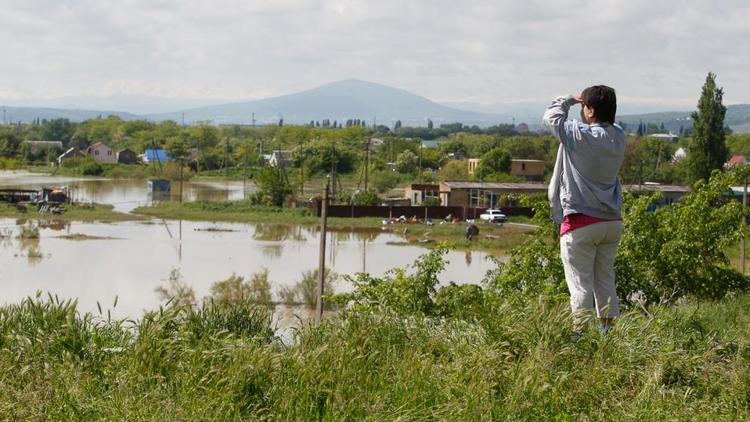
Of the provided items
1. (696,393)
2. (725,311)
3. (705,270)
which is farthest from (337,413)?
(705,270)

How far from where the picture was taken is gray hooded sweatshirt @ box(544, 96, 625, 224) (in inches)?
182

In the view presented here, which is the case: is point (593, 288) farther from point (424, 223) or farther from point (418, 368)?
point (424, 223)

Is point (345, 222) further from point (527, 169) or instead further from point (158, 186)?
point (527, 169)

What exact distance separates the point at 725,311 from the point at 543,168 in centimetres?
5554

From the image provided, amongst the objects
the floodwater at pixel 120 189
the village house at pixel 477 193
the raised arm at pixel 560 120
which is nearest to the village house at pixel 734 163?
the village house at pixel 477 193

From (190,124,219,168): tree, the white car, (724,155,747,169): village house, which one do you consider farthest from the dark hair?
(190,124,219,168): tree

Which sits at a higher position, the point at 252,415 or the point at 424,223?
the point at 252,415

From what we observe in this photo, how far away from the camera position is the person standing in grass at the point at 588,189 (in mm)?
4660

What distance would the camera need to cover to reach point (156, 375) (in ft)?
12.7

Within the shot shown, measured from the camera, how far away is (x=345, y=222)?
128 feet

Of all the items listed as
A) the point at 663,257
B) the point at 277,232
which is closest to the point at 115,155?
the point at 277,232

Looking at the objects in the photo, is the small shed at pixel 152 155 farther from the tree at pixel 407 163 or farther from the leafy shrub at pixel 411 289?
the leafy shrub at pixel 411 289

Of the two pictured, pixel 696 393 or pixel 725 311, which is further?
pixel 725 311

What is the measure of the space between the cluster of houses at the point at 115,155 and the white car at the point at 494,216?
47.9 meters
